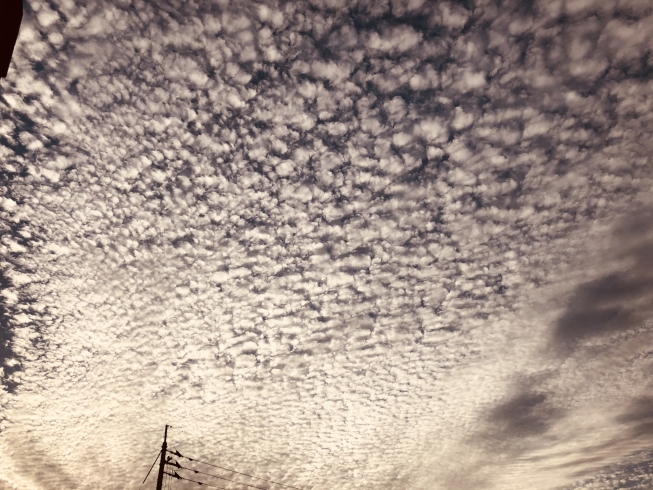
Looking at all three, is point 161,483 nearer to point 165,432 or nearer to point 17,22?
point 165,432

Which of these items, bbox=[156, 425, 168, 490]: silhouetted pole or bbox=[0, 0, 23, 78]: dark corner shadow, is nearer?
bbox=[0, 0, 23, 78]: dark corner shadow

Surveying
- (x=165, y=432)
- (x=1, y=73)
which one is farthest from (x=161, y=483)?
(x=1, y=73)

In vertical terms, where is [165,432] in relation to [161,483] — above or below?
above

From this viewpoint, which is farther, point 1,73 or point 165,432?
point 165,432

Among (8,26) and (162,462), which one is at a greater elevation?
(8,26)

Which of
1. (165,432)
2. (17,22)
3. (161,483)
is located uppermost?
(17,22)

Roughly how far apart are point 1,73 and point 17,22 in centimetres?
84

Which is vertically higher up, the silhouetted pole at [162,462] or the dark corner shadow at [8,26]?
the dark corner shadow at [8,26]

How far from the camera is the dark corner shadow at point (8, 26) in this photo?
566 centimetres

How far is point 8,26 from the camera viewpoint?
5820 mm

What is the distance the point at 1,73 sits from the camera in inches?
238

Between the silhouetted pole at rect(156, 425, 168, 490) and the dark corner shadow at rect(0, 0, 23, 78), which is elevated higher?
the dark corner shadow at rect(0, 0, 23, 78)

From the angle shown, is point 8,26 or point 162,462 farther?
point 162,462

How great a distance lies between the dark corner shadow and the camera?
5.66 meters
